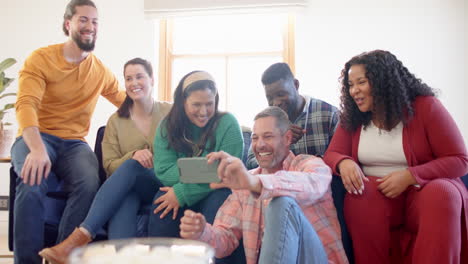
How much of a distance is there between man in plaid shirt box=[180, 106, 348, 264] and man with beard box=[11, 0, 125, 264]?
29.4 inches

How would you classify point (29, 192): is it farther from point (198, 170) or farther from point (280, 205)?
point (280, 205)

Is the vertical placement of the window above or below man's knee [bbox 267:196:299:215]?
above

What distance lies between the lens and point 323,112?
1.96 metres

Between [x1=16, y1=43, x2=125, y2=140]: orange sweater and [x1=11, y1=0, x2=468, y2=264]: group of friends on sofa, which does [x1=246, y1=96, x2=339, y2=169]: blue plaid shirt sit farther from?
[x1=16, y1=43, x2=125, y2=140]: orange sweater

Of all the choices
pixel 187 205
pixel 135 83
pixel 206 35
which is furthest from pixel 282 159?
pixel 206 35

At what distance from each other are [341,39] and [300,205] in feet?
7.69

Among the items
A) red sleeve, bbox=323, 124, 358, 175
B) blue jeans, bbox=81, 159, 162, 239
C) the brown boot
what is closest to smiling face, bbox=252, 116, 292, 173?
red sleeve, bbox=323, 124, 358, 175

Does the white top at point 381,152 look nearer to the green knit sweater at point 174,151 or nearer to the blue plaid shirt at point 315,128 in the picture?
the blue plaid shirt at point 315,128

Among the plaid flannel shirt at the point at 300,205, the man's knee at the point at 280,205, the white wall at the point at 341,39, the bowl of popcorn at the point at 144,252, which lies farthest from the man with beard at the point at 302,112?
the bowl of popcorn at the point at 144,252

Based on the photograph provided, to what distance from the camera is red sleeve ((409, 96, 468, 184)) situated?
4.48 ft

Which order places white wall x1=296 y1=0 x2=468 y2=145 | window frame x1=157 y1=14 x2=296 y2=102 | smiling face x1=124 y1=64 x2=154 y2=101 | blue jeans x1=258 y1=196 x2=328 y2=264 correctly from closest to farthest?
1. blue jeans x1=258 y1=196 x2=328 y2=264
2. smiling face x1=124 y1=64 x2=154 y2=101
3. white wall x1=296 y1=0 x2=468 y2=145
4. window frame x1=157 y1=14 x2=296 y2=102

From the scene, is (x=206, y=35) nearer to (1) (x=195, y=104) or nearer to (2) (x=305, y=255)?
(1) (x=195, y=104)

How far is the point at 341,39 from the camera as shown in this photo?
10.9 ft

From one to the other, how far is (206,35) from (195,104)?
2.12m
